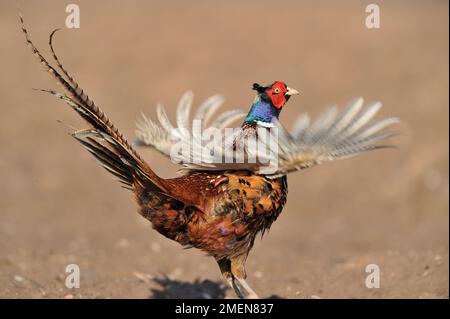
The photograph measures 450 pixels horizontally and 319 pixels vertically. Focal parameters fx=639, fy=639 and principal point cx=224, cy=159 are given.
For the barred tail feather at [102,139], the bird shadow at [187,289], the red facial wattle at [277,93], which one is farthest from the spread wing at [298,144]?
the bird shadow at [187,289]

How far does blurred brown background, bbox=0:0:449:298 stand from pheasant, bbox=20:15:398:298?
194 cm

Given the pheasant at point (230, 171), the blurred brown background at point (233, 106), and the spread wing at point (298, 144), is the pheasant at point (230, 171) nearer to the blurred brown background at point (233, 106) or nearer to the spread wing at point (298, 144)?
the spread wing at point (298, 144)

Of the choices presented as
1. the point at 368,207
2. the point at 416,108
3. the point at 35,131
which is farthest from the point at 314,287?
the point at 35,131

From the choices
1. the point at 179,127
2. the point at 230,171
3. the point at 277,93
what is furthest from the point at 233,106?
the point at 230,171

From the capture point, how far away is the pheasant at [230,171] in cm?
456

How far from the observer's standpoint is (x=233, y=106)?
14.2m

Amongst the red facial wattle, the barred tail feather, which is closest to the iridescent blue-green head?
the red facial wattle

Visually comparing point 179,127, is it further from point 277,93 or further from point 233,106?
point 233,106

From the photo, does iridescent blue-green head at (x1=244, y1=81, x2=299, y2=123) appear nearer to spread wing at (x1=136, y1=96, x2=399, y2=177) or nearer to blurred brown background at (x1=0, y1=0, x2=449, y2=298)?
spread wing at (x1=136, y1=96, x2=399, y2=177)

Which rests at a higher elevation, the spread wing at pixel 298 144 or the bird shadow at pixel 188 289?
the spread wing at pixel 298 144

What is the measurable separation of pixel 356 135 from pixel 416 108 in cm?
973

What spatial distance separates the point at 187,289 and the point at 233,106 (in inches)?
290

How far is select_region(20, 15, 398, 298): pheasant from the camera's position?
4562mm

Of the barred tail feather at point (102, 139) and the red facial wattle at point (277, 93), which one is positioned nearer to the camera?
the barred tail feather at point (102, 139)
